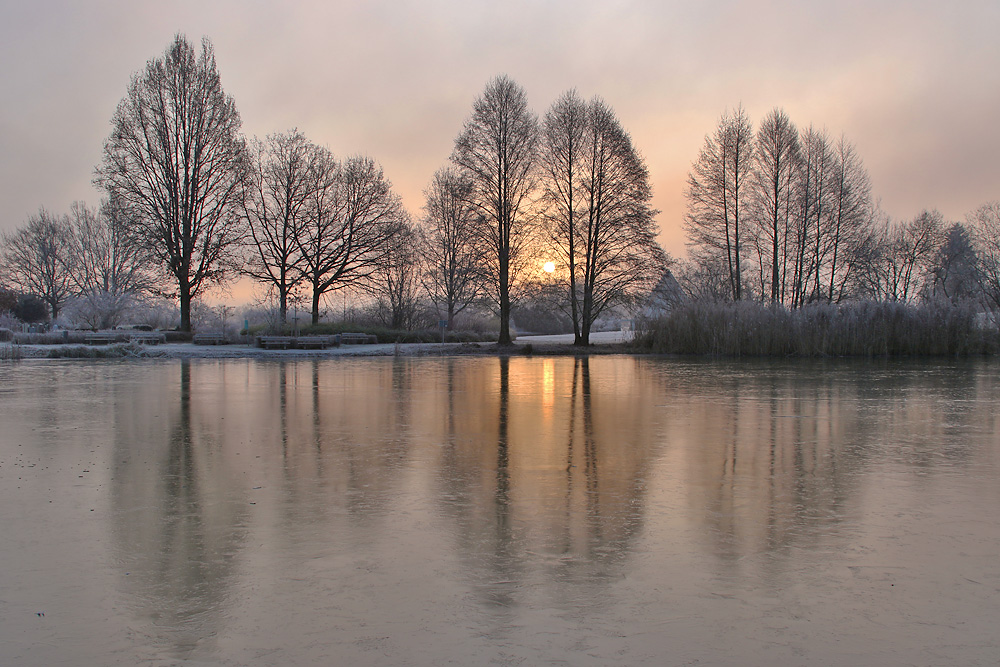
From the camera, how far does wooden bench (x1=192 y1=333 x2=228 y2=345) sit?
2981 cm

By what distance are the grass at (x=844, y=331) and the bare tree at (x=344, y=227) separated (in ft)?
69.2

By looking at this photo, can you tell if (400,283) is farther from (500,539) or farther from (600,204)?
(500,539)

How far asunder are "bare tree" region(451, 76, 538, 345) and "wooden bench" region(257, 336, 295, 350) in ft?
31.3

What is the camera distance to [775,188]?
36031mm

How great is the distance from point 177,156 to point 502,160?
15.9 metres

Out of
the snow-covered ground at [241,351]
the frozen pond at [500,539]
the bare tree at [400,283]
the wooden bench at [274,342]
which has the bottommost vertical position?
the frozen pond at [500,539]

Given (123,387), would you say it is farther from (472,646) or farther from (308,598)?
(472,646)

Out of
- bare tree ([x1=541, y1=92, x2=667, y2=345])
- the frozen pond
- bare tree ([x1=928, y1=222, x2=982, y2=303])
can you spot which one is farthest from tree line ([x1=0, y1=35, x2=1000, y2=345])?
the frozen pond

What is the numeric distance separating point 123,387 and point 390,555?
1218cm

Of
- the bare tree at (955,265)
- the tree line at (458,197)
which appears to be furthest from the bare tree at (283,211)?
the bare tree at (955,265)

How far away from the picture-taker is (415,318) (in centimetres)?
4384

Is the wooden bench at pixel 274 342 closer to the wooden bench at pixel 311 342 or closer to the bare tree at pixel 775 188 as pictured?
the wooden bench at pixel 311 342

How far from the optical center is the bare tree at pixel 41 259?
2068 inches

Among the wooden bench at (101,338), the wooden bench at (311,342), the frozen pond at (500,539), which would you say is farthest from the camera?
the wooden bench at (101,338)
